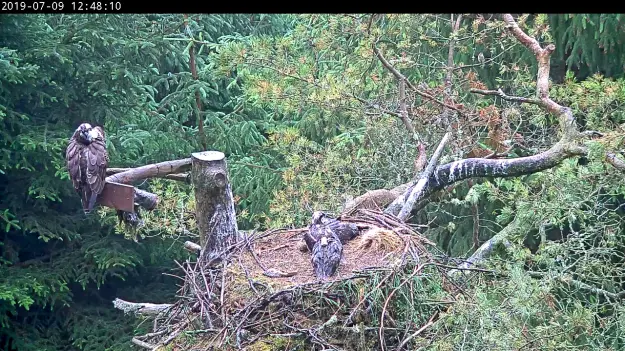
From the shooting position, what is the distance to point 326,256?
11.5 ft

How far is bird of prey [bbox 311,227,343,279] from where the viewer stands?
137 inches

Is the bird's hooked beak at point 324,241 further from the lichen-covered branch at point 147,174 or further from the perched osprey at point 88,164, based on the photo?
the perched osprey at point 88,164

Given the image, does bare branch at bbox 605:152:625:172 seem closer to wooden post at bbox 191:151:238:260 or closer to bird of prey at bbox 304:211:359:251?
bird of prey at bbox 304:211:359:251

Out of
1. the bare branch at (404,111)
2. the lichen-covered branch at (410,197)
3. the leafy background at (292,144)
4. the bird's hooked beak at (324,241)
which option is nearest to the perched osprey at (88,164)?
the leafy background at (292,144)

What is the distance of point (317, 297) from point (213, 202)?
88cm

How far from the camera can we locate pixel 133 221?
3.98 metres

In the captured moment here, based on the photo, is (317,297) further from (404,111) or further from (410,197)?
(404,111)

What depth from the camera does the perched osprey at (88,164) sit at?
392cm

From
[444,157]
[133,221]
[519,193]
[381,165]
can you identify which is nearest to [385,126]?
[381,165]

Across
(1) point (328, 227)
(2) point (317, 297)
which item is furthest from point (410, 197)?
(2) point (317, 297)

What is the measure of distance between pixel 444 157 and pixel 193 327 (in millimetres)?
2082
